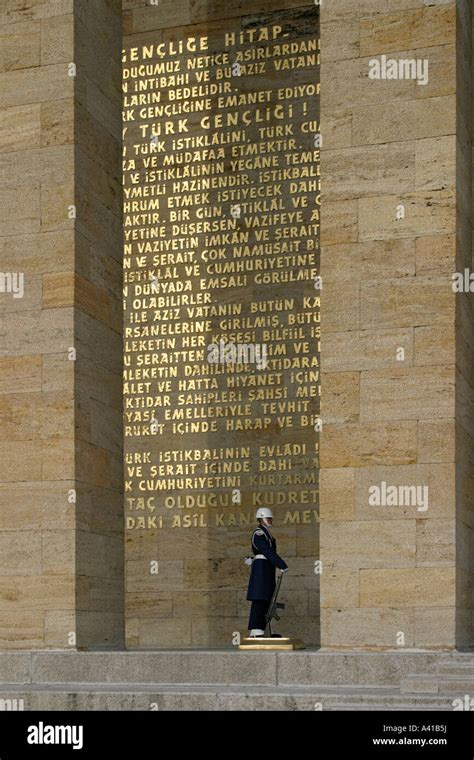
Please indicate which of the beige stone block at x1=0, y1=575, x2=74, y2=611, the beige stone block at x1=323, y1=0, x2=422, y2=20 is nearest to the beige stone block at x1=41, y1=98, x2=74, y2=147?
the beige stone block at x1=323, y1=0, x2=422, y2=20

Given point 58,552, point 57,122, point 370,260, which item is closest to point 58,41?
point 57,122

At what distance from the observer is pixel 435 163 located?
19.8 m

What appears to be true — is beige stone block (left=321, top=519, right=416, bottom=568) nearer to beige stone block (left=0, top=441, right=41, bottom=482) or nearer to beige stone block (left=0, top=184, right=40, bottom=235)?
beige stone block (left=0, top=441, right=41, bottom=482)

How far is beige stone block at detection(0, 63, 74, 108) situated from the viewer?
21.6 meters

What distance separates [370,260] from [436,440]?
290 centimetres

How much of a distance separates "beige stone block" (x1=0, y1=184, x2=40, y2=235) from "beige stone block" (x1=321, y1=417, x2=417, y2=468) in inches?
236

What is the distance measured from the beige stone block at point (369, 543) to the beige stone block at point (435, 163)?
5.02m

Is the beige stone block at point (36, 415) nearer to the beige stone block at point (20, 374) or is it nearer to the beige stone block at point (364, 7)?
the beige stone block at point (20, 374)

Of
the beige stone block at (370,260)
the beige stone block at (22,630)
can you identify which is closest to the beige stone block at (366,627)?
the beige stone block at (22,630)

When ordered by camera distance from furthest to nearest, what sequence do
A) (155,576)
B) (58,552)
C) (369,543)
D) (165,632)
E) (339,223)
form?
(155,576) → (165,632) → (58,552) → (339,223) → (369,543)

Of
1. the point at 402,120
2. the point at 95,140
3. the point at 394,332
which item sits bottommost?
the point at 394,332

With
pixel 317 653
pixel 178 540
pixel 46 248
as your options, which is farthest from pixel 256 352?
pixel 317 653

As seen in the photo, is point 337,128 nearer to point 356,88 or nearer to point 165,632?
point 356,88

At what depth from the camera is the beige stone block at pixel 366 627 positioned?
19094mm
